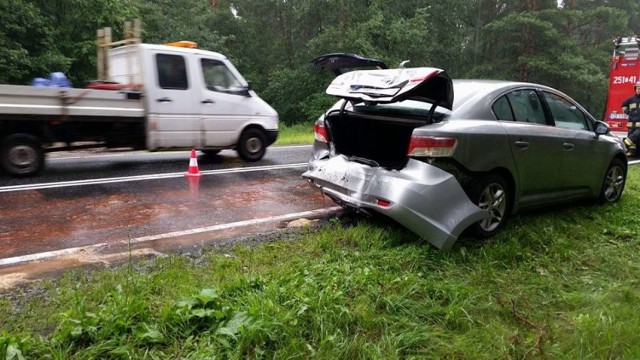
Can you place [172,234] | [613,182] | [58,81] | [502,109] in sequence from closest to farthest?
[172,234], [502,109], [613,182], [58,81]

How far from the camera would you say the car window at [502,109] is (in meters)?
4.82

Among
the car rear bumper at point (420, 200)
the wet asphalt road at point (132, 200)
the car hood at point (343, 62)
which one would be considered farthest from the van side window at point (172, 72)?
the car rear bumper at point (420, 200)

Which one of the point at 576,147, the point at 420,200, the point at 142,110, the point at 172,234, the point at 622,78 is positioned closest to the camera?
the point at 420,200

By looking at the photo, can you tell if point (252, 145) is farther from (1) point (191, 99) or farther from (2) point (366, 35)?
(2) point (366, 35)

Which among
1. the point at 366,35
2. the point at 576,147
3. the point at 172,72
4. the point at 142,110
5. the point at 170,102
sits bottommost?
the point at 576,147

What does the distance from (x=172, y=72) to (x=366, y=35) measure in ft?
56.0

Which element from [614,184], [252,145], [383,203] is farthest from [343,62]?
[252,145]

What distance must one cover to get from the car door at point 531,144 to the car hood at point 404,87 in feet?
2.89

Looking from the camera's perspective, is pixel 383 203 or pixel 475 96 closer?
A: pixel 383 203

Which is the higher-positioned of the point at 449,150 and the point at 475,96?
the point at 475,96

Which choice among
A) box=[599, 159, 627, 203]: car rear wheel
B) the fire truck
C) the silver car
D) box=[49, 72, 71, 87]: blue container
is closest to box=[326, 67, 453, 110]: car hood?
the silver car

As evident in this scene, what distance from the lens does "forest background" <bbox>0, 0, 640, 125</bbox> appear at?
21.4 meters

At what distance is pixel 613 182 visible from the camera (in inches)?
253

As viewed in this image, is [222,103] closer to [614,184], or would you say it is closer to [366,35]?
[614,184]
